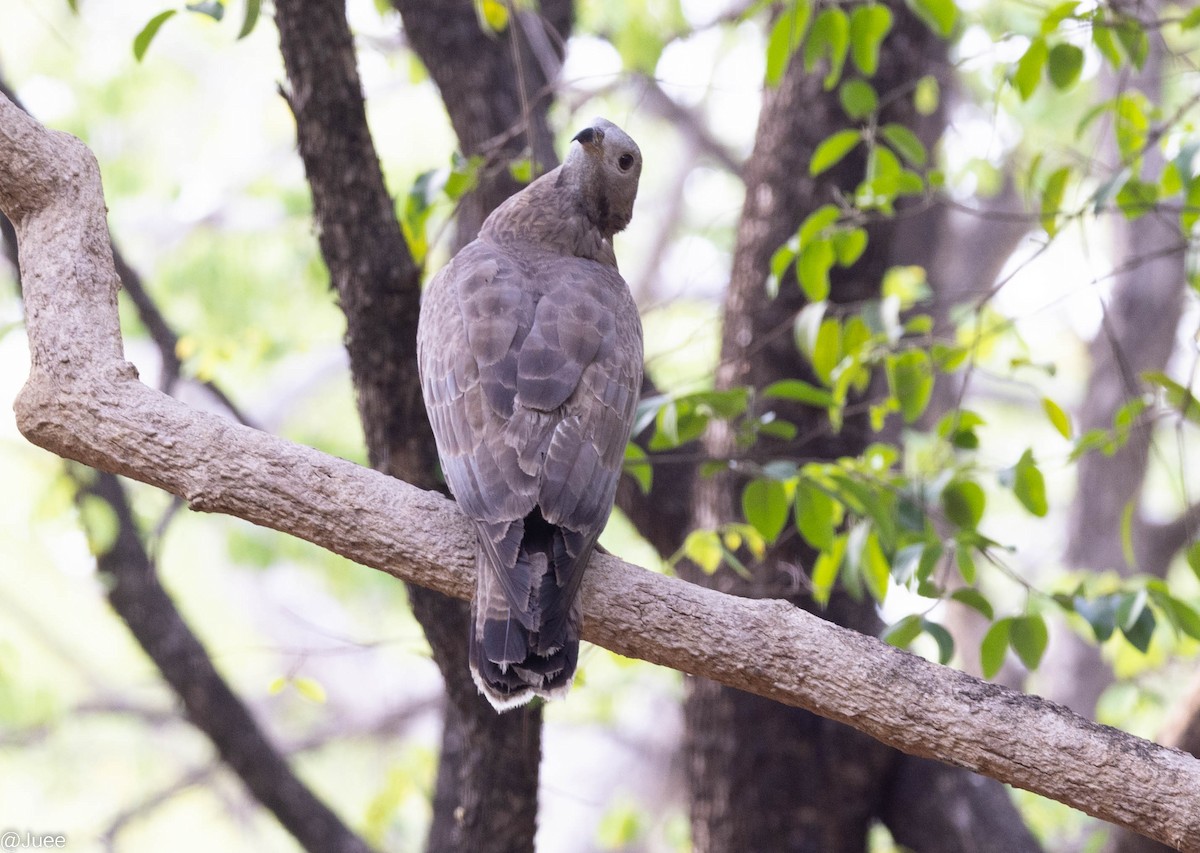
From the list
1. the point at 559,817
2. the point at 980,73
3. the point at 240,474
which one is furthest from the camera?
the point at 559,817

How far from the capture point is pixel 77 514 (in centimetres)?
514

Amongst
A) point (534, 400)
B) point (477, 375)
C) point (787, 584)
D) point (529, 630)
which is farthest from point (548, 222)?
point (787, 584)

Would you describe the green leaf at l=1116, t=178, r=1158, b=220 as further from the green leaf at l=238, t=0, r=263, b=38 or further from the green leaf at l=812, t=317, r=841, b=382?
the green leaf at l=238, t=0, r=263, b=38

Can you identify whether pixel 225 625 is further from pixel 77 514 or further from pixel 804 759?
pixel 804 759

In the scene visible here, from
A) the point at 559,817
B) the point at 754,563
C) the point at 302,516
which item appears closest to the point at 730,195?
the point at 559,817

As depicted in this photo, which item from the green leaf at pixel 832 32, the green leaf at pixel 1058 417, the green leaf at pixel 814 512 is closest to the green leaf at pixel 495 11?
the green leaf at pixel 832 32

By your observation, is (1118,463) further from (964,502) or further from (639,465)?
(639,465)

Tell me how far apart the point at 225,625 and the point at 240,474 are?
450 inches

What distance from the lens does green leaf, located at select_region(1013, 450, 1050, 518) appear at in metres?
3.46

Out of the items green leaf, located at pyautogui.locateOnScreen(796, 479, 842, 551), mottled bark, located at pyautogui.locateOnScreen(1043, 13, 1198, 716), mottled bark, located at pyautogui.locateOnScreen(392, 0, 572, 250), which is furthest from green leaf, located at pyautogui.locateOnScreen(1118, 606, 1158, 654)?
mottled bark, located at pyautogui.locateOnScreen(1043, 13, 1198, 716)

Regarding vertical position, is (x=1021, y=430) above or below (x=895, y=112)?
above

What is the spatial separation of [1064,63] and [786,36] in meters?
0.84

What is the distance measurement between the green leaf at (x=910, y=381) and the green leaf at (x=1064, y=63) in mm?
915

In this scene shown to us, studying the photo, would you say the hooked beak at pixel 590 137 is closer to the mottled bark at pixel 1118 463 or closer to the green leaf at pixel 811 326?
the green leaf at pixel 811 326
